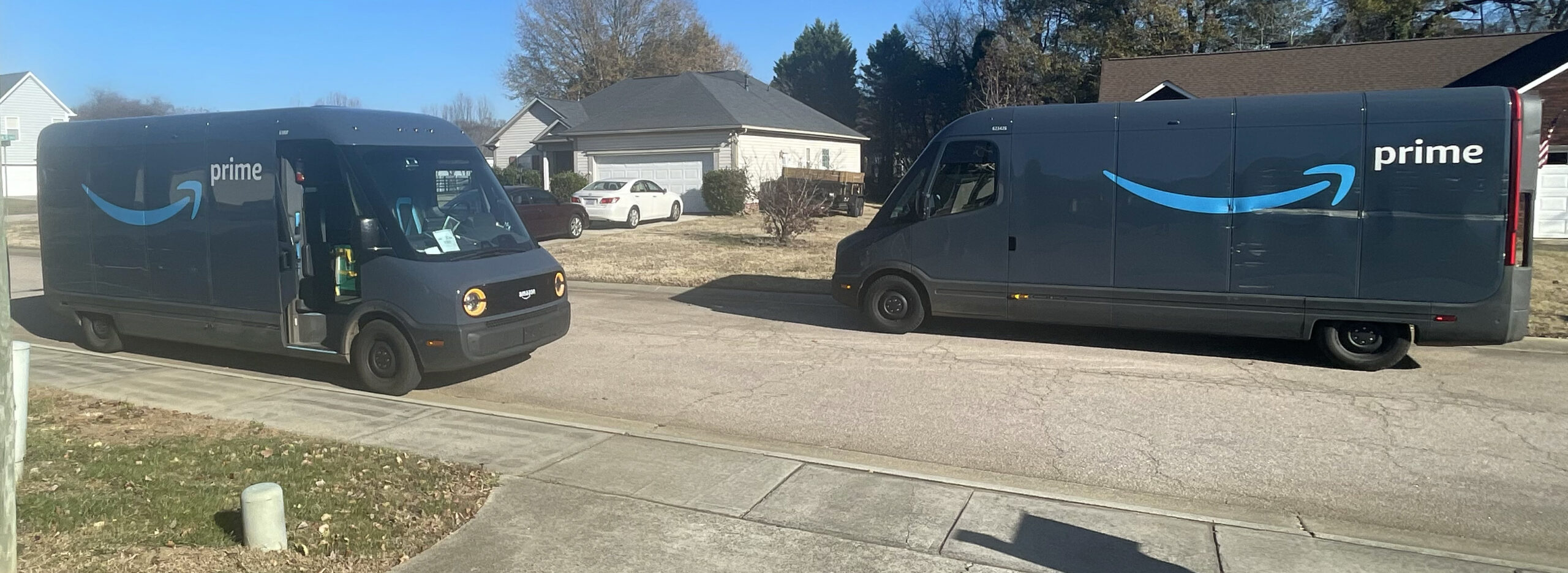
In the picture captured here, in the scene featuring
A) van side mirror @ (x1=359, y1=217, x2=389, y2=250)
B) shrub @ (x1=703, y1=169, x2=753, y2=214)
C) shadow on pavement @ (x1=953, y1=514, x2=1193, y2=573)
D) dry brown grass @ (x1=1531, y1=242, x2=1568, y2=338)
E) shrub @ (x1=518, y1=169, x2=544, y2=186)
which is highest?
shrub @ (x1=518, y1=169, x2=544, y2=186)

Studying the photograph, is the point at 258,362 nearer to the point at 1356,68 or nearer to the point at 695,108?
the point at 695,108

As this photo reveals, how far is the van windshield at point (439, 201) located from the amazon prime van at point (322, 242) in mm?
14

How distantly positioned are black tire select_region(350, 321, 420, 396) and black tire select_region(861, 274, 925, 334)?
5130mm

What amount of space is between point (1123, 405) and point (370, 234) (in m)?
6.32

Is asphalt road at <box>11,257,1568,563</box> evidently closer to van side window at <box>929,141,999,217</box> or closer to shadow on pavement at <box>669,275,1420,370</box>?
shadow on pavement at <box>669,275,1420,370</box>

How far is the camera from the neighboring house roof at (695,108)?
1249 inches

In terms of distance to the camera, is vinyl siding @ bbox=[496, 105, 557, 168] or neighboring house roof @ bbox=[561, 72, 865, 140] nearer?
neighboring house roof @ bbox=[561, 72, 865, 140]

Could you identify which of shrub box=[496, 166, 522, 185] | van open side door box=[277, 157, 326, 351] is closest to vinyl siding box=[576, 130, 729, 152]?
shrub box=[496, 166, 522, 185]

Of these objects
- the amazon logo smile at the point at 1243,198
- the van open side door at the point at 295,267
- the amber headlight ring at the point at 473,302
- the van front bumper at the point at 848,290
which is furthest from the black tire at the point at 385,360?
the amazon logo smile at the point at 1243,198

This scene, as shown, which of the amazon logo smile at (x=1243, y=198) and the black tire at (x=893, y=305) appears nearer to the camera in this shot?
the amazon logo smile at (x=1243, y=198)

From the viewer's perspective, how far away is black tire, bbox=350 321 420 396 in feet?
27.1

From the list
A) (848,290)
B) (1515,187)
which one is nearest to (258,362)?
(848,290)

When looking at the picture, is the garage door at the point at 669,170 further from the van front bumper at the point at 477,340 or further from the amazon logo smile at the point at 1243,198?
the van front bumper at the point at 477,340

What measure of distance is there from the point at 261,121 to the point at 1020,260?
7436 millimetres
